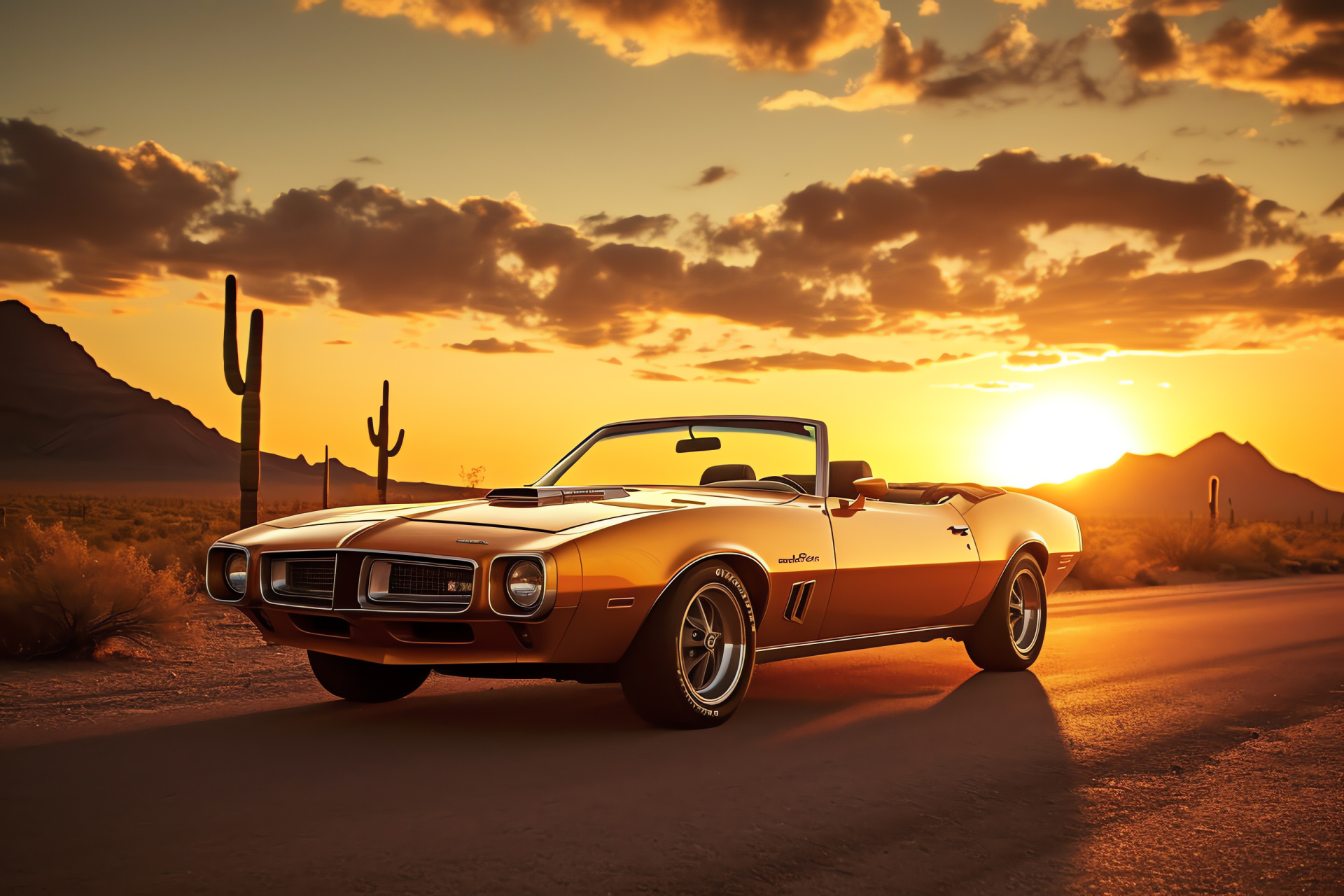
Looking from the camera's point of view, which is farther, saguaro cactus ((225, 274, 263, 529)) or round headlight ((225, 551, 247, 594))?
saguaro cactus ((225, 274, 263, 529))

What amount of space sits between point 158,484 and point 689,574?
13760cm

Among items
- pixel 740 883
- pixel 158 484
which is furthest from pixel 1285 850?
pixel 158 484

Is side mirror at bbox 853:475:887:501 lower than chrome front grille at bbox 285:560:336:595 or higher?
higher

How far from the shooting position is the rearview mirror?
7.84 metres

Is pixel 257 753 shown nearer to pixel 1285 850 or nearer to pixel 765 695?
pixel 765 695

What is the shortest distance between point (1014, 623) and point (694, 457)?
2787 mm

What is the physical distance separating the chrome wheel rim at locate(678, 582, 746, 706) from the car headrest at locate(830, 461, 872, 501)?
4.82ft

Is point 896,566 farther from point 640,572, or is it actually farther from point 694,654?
point 640,572

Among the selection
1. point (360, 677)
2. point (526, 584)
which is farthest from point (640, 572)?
point (360, 677)

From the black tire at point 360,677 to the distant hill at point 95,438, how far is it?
329ft

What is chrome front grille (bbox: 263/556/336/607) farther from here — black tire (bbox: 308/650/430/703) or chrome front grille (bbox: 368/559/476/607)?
black tire (bbox: 308/650/430/703)

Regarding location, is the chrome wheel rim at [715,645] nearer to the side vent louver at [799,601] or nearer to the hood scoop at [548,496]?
the side vent louver at [799,601]

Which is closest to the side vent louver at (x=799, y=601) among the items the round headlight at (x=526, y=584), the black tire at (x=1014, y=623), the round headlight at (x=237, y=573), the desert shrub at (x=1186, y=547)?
the round headlight at (x=526, y=584)

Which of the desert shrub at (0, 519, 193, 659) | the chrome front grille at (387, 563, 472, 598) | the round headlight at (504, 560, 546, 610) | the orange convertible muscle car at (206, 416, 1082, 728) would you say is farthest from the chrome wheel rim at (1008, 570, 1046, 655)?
the desert shrub at (0, 519, 193, 659)
